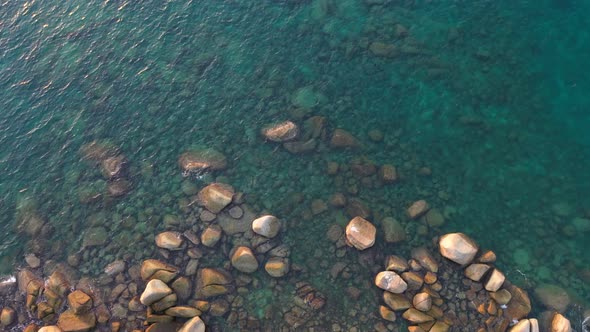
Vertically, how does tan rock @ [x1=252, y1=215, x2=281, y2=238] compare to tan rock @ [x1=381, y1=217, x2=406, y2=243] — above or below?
above

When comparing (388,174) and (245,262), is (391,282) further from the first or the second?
(245,262)

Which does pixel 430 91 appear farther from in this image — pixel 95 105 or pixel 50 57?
pixel 50 57

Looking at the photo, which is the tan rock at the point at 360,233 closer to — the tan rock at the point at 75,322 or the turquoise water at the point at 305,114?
the turquoise water at the point at 305,114

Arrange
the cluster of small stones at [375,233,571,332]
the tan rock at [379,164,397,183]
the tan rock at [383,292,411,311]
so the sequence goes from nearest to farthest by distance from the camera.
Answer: the cluster of small stones at [375,233,571,332], the tan rock at [383,292,411,311], the tan rock at [379,164,397,183]

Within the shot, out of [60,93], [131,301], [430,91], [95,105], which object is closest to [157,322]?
[131,301]

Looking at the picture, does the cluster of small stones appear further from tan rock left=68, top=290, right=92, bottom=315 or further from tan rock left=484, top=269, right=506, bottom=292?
tan rock left=68, top=290, right=92, bottom=315

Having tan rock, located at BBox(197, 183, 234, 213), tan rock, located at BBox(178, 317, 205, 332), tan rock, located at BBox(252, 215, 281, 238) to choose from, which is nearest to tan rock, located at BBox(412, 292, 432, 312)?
tan rock, located at BBox(252, 215, 281, 238)

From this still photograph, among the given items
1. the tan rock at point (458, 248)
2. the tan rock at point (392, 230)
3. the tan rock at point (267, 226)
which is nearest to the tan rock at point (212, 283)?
the tan rock at point (267, 226)
